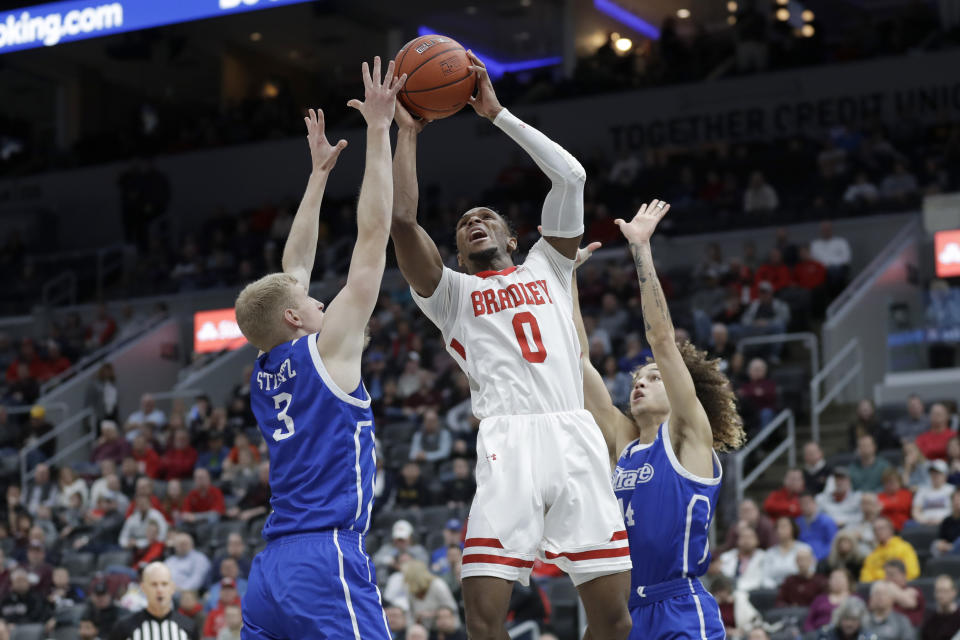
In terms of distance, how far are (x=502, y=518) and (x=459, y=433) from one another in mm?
9855

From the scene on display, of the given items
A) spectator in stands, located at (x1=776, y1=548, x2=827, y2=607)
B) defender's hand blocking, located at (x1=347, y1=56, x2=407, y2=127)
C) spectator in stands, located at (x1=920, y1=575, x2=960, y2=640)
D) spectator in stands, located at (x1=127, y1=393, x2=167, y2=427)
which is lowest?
spectator in stands, located at (x1=920, y1=575, x2=960, y2=640)

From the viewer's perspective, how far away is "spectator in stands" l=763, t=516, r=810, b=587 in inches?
431

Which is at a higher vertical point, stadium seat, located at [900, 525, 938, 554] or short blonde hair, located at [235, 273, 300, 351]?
short blonde hair, located at [235, 273, 300, 351]

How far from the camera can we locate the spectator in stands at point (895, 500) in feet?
37.0

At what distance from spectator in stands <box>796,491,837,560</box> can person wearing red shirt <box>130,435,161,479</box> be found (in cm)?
831

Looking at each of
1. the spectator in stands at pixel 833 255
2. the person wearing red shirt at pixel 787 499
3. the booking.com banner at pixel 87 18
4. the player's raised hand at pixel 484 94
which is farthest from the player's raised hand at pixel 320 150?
the spectator in stands at pixel 833 255

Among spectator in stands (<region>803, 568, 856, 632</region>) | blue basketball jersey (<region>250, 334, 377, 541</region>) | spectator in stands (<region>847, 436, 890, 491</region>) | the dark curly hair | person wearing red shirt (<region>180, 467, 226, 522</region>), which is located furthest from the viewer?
person wearing red shirt (<region>180, 467, 226, 522</region>)

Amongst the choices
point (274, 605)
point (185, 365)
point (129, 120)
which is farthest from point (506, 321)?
point (129, 120)

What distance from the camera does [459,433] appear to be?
1470cm

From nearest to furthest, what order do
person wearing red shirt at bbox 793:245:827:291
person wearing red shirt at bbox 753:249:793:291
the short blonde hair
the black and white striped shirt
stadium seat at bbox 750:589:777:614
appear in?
the short blonde hair → the black and white striped shirt → stadium seat at bbox 750:589:777:614 → person wearing red shirt at bbox 753:249:793:291 → person wearing red shirt at bbox 793:245:827:291

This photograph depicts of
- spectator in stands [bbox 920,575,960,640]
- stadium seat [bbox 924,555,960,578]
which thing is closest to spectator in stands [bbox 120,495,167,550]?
stadium seat [bbox 924,555,960,578]

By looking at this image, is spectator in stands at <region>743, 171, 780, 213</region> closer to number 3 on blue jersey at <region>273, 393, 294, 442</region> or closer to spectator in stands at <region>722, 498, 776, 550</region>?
spectator in stands at <region>722, 498, 776, 550</region>

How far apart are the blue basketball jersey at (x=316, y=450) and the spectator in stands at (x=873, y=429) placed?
884cm

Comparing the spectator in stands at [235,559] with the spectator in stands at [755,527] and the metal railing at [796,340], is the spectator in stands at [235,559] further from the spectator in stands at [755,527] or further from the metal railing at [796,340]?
the metal railing at [796,340]
